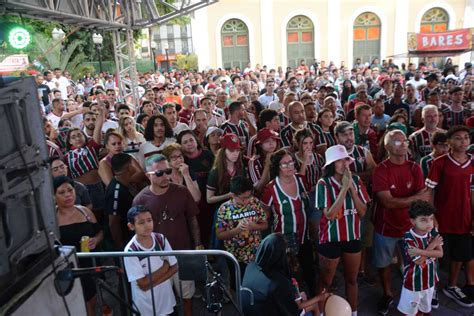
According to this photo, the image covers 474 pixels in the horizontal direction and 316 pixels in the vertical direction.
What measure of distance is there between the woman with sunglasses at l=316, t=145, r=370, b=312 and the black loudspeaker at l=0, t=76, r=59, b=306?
96.8 inches

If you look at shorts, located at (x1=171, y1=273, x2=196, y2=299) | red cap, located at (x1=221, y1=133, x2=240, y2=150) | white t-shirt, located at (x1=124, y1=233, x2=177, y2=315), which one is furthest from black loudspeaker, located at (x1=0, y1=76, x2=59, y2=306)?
red cap, located at (x1=221, y1=133, x2=240, y2=150)

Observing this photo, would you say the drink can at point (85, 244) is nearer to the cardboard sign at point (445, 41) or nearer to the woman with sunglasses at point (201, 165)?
the woman with sunglasses at point (201, 165)

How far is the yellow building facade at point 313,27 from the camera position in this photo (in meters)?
25.5

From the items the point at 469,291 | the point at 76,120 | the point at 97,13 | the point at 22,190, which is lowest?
the point at 469,291

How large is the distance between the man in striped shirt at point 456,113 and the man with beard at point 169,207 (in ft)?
16.9

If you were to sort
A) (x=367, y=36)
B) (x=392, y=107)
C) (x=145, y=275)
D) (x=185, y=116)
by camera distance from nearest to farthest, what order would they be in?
1. (x=145, y=275)
2. (x=392, y=107)
3. (x=185, y=116)
4. (x=367, y=36)

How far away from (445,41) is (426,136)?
424 inches

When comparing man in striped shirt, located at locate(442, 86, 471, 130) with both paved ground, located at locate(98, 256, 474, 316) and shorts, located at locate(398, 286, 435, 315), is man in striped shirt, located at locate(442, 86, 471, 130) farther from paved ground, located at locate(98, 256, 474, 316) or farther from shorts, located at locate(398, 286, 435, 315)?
shorts, located at locate(398, 286, 435, 315)

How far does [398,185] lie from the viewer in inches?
159

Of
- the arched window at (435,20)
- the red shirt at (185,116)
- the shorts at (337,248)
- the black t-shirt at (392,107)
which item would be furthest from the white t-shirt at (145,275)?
the arched window at (435,20)

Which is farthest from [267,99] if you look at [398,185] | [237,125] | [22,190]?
[22,190]

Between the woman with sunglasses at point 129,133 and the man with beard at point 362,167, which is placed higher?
the woman with sunglasses at point 129,133

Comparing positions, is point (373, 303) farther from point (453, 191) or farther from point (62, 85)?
point (62, 85)

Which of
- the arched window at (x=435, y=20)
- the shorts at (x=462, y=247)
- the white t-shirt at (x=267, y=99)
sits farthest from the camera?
the arched window at (x=435, y=20)
